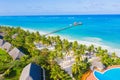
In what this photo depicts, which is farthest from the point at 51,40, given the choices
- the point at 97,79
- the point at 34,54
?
the point at 97,79

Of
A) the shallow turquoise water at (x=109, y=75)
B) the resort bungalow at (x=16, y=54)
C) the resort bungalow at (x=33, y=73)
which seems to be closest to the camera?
the resort bungalow at (x=33, y=73)

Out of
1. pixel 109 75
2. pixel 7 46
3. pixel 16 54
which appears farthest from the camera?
pixel 7 46

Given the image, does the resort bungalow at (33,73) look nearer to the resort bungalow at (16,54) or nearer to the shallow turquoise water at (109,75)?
the resort bungalow at (16,54)

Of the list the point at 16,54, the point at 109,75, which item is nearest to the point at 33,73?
the point at 16,54

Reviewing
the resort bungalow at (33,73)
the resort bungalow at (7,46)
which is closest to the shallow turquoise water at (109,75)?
the resort bungalow at (33,73)

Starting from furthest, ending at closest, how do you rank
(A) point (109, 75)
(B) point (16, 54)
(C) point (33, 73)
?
(B) point (16, 54), (A) point (109, 75), (C) point (33, 73)

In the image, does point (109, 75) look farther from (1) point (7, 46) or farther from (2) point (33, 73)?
(1) point (7, 46)

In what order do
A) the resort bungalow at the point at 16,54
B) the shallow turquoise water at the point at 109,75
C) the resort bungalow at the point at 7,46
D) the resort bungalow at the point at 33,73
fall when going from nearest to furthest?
the resort bungalow at the point at 33,73 → the shallow turquoise water at the point at 109,75 → the resort bungalow at the point at 16,54 → the resort bungalow at the point at 7,46
